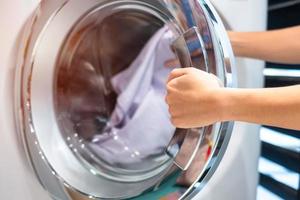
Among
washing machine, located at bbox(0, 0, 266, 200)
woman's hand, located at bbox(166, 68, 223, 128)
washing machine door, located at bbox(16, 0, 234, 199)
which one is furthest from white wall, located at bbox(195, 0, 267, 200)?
woman's hand, located at bbox(166, 68, 223, 128)

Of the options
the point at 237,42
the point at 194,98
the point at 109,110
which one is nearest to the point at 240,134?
the point at 237,42

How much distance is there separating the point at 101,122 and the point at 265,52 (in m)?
0.55

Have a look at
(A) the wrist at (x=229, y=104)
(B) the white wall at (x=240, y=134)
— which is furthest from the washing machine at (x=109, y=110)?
(A) the wrist at (x=229, y=104)

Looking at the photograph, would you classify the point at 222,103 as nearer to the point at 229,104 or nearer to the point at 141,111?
the point at 229,104

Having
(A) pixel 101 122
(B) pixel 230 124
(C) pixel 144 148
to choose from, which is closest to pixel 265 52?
(B) pixel 230 124

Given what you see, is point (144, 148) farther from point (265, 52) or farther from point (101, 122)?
point (265, 52)

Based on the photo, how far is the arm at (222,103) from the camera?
0.60m

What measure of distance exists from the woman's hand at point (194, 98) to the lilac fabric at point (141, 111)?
476mm

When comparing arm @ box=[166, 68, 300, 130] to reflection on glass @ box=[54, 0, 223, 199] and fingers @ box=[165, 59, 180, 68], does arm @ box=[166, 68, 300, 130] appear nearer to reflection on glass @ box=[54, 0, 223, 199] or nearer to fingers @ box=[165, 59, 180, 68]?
reflection on glass @ box=[54, 0, 223, 199]

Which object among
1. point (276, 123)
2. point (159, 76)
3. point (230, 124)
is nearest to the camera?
point (276, 123)

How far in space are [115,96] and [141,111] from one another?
119 millimetres

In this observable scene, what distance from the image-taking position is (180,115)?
0.71 metres

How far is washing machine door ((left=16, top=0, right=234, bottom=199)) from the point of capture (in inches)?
30.9

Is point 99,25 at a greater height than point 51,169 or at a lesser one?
greater
